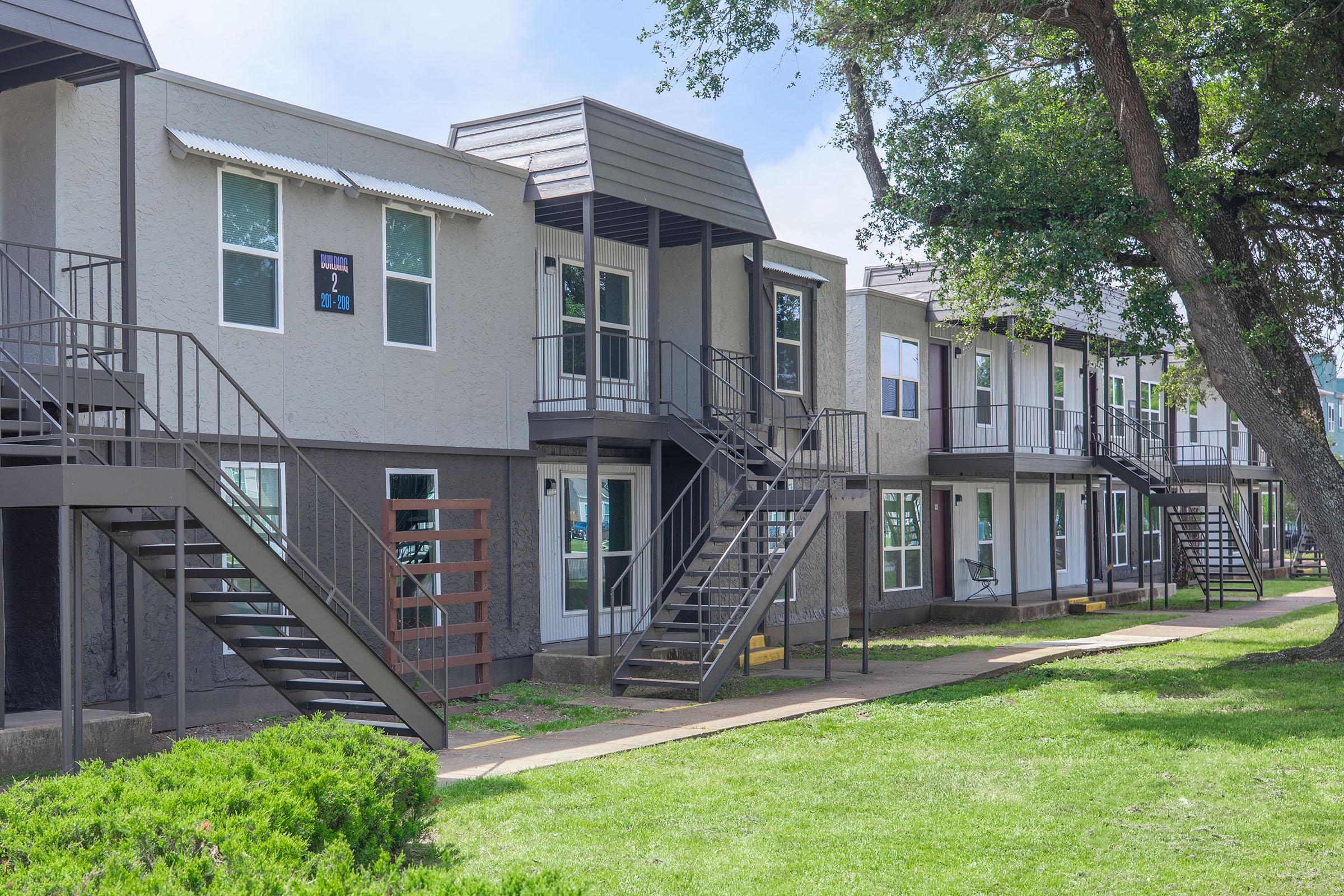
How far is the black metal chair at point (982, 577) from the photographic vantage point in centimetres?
2380

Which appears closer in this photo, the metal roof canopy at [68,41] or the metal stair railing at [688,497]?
the metal roof canopy at [68,41]

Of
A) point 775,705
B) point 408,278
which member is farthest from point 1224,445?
point 408,278

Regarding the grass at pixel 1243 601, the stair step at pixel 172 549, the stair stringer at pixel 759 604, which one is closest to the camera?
the stair step at pixel 172 549

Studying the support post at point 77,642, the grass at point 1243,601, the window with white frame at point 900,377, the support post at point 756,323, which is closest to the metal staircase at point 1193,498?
the grass at point 1243,601

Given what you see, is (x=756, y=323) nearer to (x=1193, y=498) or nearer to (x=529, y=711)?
(x=529, y=711)

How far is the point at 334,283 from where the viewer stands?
12273 mm

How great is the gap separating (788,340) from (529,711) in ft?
26.9

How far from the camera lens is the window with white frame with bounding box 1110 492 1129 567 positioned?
30.2 meters

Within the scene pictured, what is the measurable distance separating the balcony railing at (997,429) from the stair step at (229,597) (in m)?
15.7

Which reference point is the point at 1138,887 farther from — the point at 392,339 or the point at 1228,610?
the point at 1228,610

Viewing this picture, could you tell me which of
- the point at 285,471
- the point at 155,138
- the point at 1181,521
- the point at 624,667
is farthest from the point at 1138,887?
the point at 1181,521

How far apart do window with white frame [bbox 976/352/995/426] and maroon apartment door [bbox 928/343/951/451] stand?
36.0 inches

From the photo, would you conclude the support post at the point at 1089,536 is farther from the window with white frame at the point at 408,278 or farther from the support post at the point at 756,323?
the window with white frame at the point at 408,278

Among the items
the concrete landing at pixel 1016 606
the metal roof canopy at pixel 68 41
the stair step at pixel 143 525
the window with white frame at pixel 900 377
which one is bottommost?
the concrete landing at pixel 1016 606
